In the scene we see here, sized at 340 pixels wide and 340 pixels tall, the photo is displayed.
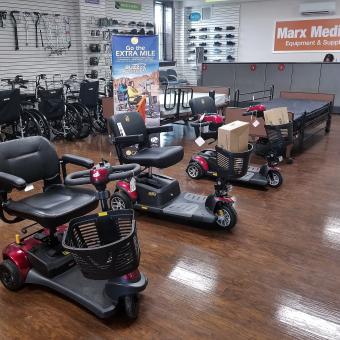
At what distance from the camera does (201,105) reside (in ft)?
15.3

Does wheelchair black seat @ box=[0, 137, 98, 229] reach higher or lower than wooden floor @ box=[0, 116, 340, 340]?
higher

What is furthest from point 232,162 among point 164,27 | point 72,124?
point 164,27

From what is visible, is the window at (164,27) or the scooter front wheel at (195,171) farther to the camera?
the window at (164,27)

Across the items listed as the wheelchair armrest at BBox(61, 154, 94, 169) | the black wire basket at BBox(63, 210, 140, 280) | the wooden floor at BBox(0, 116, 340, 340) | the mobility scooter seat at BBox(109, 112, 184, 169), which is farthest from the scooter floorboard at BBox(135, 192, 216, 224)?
the black wire basket at BBox(63, 210, 140, 280)

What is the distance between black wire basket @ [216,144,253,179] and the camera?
3010 mm

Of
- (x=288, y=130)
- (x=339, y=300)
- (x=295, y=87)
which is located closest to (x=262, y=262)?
(x=339, y=300)

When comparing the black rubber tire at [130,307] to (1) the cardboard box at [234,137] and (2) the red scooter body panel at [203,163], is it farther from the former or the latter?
(2) the red scooter body panel at [203,163]

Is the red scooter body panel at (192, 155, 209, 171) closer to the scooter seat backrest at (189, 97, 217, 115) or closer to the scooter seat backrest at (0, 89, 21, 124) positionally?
the scooter seat backrest at (189, 97, 217, 115)

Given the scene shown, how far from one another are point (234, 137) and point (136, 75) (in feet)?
9.25

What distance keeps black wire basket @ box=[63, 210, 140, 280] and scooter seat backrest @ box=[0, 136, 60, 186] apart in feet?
2.23

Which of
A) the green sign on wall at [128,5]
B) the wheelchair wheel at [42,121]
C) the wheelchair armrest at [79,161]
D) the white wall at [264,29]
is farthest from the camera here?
the white wall at [264,29]

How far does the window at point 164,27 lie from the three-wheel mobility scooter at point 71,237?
9.79m

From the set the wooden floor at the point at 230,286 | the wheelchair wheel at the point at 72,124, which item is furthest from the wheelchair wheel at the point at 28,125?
the wooden floor at the point at 230,286

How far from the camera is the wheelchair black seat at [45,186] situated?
213cm
